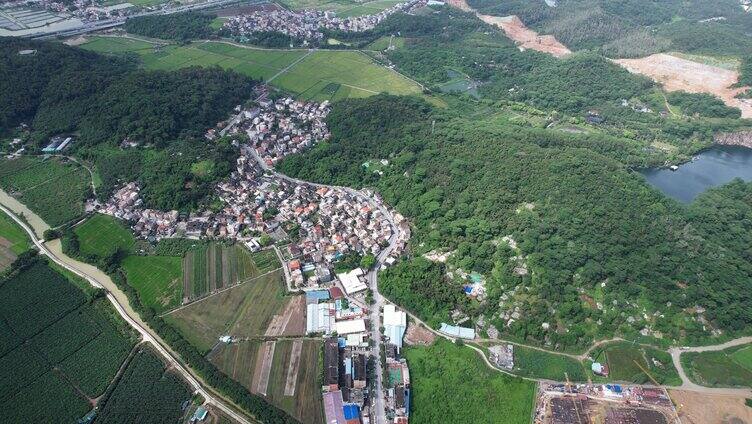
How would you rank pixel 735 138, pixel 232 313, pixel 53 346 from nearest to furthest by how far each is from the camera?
pixel 53 346, pixel 232 313, pixel 735 138

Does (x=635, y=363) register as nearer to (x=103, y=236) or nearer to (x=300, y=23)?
(x=103, y=236)

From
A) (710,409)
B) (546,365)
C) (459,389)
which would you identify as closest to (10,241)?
(459,389)

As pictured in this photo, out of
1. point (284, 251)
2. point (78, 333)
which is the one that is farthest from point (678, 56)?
point (78, 333)

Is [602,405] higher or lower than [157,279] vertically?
lower

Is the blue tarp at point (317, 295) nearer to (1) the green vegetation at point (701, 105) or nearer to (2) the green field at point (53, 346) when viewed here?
(2) the green field at point (53, 346)

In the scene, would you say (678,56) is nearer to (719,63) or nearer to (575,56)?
(719,63)

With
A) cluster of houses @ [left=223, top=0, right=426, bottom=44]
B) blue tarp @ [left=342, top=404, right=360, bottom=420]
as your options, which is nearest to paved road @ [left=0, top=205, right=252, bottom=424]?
blue tarp @ [left=342, top=404, right=360, bottom=420]

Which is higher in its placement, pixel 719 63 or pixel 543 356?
pixel 719 63
